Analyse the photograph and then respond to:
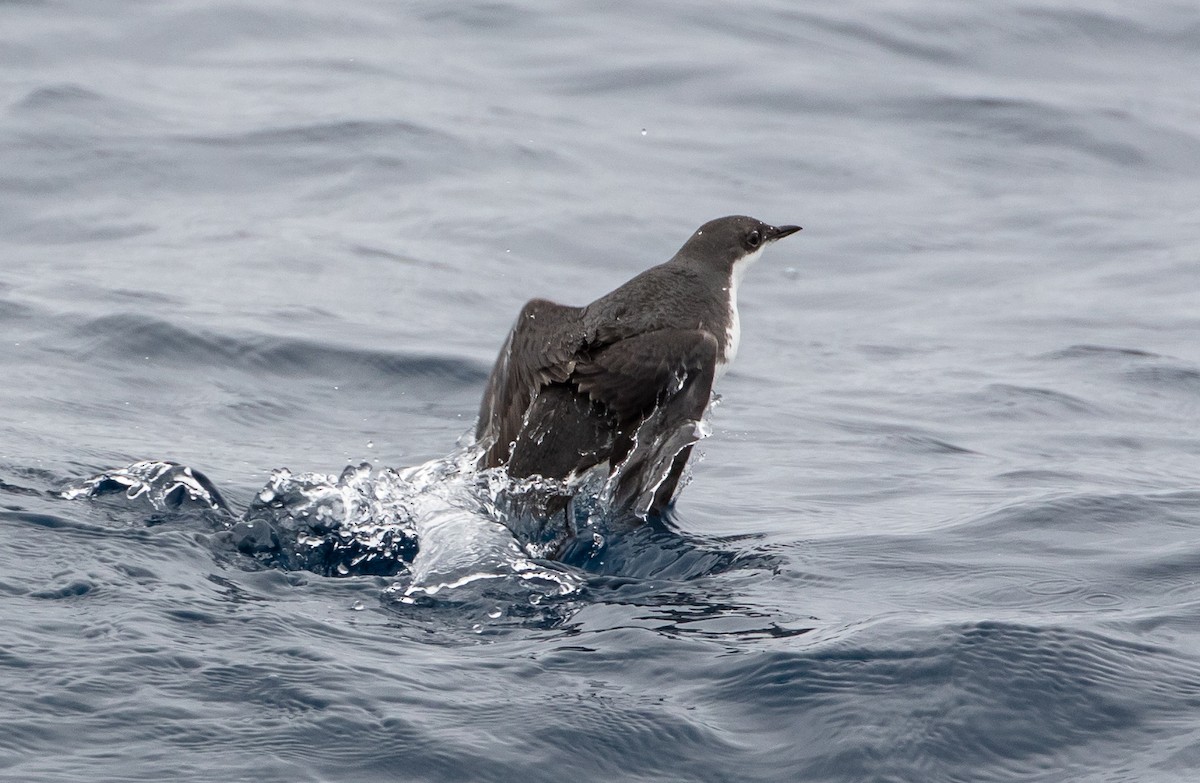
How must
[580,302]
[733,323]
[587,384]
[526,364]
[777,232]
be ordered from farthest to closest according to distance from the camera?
[580,302], [777,232], [733,323], [526,364], [587,384]

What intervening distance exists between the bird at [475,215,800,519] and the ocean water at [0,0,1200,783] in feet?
1.03

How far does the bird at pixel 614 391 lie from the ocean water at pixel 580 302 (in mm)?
313

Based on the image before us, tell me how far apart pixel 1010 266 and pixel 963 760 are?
823 cm

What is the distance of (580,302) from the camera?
1062cm

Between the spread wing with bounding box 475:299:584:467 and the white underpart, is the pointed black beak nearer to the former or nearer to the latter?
the white underpart

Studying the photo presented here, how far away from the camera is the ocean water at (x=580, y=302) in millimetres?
4609

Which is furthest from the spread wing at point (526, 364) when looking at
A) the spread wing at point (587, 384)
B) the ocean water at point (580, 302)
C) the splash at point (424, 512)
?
the ocean water at point (580, 302)

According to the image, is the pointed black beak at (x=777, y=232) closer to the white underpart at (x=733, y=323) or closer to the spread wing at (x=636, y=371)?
the white underpart at (x=733, y=323)

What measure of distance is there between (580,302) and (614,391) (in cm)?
434

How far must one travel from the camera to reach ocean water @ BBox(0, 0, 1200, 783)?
15.1 feet

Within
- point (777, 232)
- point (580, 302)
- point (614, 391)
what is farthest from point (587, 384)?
point (580, 302)

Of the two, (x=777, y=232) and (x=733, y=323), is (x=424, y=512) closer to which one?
(x=733, y=323)

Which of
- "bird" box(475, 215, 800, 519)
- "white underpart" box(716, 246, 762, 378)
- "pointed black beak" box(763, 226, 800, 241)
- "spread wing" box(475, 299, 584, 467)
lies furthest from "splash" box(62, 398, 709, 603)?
"pointed black beak" box(763, 226, 800, 241)

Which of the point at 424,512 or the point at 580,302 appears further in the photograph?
the point at 580,302
